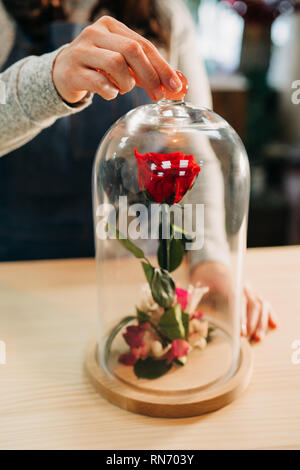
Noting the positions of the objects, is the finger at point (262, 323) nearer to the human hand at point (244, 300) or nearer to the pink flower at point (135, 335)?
the human hand at point (244, 300)

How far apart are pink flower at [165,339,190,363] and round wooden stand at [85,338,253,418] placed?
0.16 feet

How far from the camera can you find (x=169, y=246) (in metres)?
0.55

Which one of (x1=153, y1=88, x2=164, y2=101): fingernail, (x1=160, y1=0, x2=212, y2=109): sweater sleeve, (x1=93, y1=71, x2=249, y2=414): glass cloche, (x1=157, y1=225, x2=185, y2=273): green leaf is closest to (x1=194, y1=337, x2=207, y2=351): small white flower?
(x1=93, y1=71, x2=249, y2=414): glass cloche

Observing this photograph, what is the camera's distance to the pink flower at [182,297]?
0.57 m

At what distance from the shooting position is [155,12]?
1002 millimetres

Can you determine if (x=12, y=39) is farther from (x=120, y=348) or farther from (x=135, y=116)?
(x=120, y=348)

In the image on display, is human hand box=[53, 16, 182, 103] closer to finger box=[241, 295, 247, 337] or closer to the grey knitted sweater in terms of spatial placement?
the grey knitted sweater

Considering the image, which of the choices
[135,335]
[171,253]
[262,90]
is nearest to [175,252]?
[171,253]

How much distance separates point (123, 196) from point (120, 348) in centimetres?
20

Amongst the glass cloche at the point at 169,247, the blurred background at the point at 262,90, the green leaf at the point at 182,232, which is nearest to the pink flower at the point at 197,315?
the glass cloche at the point at 169,247

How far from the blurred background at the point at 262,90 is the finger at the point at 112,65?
5.73ft

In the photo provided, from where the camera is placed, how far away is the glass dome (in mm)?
546

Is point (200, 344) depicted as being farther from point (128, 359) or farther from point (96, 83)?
point (96, 83)

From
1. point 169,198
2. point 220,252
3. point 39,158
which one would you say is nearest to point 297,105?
point 39,158
